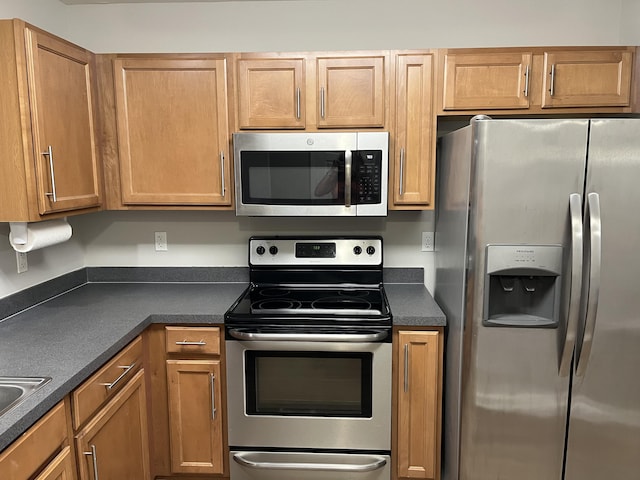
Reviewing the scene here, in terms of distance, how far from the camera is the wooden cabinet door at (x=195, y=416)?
219 centimetres

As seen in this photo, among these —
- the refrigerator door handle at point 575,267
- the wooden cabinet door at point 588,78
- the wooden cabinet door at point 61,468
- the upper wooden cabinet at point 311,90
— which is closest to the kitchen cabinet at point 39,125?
the upper wooden cabinet at point 311,90

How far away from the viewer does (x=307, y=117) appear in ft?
7.53

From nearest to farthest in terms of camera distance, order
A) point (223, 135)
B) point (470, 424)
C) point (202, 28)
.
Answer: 1. point (470, 424)
2. point (223, 135)
3. point (202, 28)

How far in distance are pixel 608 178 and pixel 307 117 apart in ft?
4.29

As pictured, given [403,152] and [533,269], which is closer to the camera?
[533,269]

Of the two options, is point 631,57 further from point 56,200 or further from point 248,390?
point 56,200

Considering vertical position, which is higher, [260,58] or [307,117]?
[260,58]

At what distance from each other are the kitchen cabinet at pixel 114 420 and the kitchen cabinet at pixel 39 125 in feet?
2.24

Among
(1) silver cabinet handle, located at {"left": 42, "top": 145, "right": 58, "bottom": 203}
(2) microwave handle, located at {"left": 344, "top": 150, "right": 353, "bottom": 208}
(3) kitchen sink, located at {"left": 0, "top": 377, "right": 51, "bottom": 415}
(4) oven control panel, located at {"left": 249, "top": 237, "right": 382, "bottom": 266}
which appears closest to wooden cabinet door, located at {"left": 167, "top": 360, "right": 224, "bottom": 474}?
(4) oven control panel, located at {"left": 249, "top": 237, "right": 382, "bottom": 266}

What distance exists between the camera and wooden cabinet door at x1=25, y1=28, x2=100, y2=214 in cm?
181

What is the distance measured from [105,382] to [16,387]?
333 mm

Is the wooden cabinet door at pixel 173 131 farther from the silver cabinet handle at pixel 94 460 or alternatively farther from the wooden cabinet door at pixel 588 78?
the wooden cabinet door at pixel 588 78

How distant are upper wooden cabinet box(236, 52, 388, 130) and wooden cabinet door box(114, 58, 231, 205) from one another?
0.43ft

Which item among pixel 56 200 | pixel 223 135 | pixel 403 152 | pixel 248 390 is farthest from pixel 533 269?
pixel 56 200
